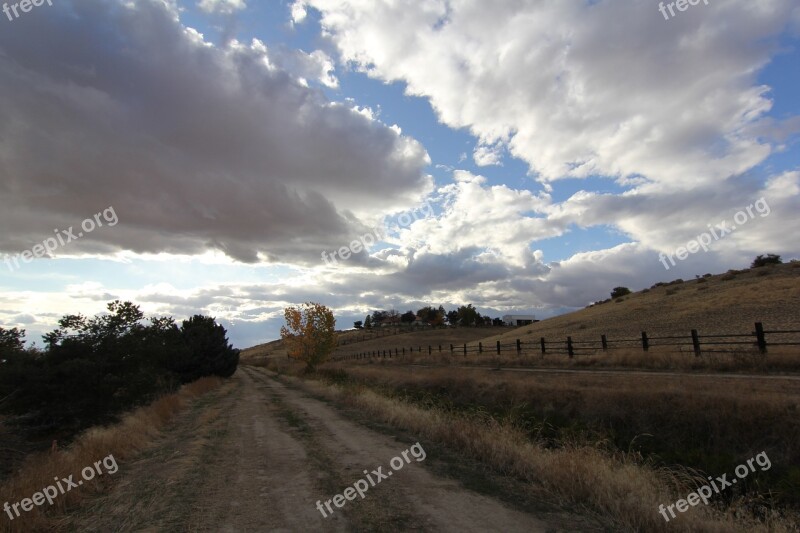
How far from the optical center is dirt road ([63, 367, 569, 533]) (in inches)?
239

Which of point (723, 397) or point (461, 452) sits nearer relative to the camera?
point (461, 452)

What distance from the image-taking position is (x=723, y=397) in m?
11.7

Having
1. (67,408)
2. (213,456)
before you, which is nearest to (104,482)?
(213,456)

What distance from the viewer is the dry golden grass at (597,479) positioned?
18.9ft

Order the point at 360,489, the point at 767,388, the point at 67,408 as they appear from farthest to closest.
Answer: the point at 67,408 < the point at 767,388 < the point at 360,489

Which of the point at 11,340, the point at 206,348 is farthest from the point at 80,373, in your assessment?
the point at 206,348

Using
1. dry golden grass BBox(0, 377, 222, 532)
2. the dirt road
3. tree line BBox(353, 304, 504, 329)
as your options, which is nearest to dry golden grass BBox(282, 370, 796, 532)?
the dirt road

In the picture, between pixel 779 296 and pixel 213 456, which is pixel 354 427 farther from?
pixel 779 296

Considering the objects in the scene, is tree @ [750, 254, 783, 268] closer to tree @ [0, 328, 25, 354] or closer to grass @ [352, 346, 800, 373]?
grass @ [352, 346, 800, 373]

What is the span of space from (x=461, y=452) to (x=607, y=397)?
21.5 ft

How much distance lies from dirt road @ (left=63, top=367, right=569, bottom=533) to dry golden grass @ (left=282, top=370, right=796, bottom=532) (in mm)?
1124

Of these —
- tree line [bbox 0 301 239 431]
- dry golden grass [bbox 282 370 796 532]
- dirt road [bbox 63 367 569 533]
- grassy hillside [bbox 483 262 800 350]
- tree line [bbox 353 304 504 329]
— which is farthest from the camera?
tree line [bbox 353 304 504 329]

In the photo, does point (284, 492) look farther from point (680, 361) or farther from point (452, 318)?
point (452, 318)

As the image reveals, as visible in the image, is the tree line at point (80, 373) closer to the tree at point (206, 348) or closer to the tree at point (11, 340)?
the tree at point (11, 340)
